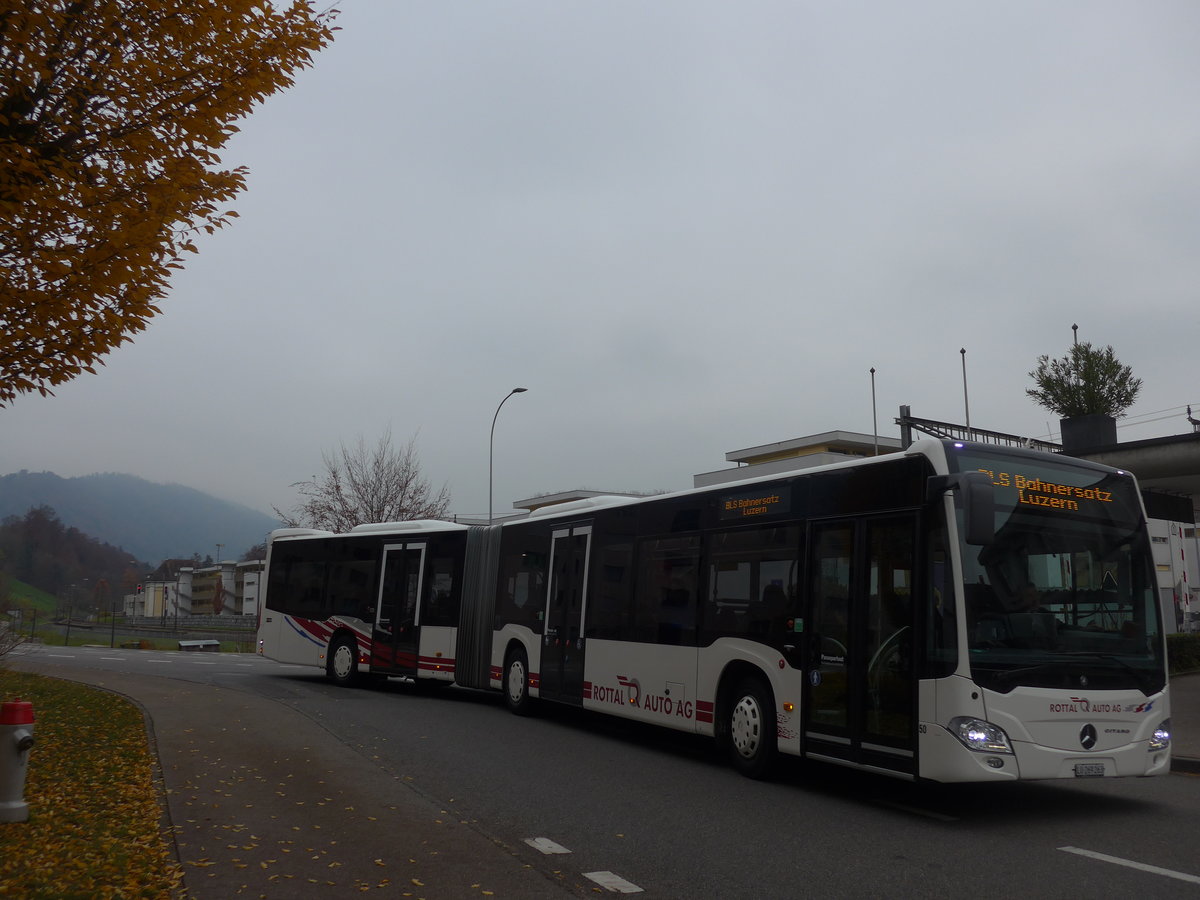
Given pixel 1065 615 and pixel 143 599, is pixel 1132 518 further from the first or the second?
pixel 143 599

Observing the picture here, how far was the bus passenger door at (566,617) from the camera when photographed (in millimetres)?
14758

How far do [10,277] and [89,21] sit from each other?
1.71 m

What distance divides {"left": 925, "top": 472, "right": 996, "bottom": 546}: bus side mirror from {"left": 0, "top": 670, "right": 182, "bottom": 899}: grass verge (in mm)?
6256

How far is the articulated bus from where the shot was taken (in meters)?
8.39

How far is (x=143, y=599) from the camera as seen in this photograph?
15462 cm

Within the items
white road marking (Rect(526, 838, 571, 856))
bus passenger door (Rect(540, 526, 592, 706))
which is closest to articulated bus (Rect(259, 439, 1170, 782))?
bus passenger door (Rect(540, 526, 592, 706))

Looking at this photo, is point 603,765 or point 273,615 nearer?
point 603,765

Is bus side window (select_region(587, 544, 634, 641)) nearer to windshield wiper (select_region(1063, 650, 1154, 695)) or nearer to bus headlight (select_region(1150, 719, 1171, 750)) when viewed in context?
windshield wiper (select_region(1063, 650, 1154, 695))

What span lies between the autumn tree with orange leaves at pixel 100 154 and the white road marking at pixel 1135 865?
7.57m

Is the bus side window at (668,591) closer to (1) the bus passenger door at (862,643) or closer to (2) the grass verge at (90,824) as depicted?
(1) the bus passenger door at (862,643)

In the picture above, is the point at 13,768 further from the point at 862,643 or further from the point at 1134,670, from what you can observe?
the point at 1134,670

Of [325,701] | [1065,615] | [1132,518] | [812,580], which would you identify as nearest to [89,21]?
[812,580]

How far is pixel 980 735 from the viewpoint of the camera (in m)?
8.20

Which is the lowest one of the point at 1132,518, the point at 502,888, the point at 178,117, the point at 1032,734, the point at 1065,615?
the point at 502,888
